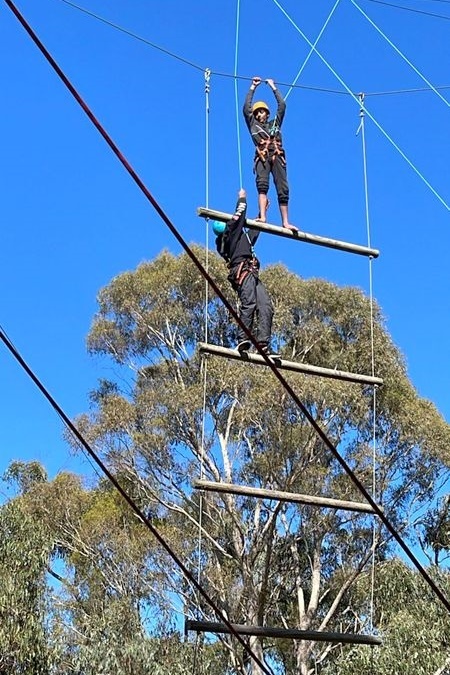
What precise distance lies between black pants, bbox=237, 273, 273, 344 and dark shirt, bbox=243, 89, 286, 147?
34.6 inches

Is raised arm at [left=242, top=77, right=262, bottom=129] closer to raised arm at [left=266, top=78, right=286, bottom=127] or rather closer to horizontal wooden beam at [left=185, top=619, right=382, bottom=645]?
raised arm at [left=266, top=78, right=286, bottom=127]

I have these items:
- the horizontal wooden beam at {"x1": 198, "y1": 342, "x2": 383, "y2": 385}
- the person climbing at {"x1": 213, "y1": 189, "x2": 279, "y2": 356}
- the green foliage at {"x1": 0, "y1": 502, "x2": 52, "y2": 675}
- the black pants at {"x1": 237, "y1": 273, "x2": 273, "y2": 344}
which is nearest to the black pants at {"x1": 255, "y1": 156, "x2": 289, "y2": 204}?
the person climbing at {"x1": 213, "y1": 189, "x2": 279, "y2": 356}

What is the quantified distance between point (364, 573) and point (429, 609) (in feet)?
8.96

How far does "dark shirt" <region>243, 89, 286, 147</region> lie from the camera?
20.5 ft

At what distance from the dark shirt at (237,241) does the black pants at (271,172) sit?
37 centimetres

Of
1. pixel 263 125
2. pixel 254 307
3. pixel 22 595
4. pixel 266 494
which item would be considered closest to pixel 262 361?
pixel 266 494

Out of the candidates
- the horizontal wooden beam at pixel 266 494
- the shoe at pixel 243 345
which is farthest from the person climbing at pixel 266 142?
the horizontal wooden beam at pixel 266 494

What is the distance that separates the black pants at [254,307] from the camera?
19.1 ft

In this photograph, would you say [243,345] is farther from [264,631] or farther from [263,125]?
[263,125]

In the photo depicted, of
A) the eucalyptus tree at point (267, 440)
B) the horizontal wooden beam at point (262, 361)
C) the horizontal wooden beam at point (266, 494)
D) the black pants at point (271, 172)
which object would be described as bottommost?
the horizontal wooden beam at point (266, 494)

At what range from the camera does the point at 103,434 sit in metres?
15.8

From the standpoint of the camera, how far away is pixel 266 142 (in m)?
6.21

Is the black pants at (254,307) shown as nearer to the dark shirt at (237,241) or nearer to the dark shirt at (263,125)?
the dark shirt at (237,241)

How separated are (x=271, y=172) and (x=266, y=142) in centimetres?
17
